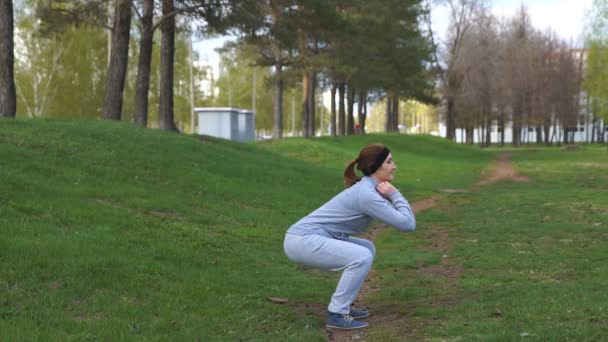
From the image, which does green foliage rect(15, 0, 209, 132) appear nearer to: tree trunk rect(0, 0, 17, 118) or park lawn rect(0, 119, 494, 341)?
tree trunk rect(0, 0, 17, 118)

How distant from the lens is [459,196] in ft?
68.1

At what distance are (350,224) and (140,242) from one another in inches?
145

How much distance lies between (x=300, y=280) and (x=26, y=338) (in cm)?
371

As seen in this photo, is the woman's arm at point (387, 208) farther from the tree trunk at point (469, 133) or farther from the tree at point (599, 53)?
the tree trunk at point (469, 133)

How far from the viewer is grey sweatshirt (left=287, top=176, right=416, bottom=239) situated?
579 cm

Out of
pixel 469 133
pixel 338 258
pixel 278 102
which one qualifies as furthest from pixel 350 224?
pixel 469 133

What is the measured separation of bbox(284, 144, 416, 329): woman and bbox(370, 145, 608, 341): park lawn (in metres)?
0.44

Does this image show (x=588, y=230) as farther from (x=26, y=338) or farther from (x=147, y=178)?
(x=26, y=338)

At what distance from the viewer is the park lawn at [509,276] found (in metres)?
5.56

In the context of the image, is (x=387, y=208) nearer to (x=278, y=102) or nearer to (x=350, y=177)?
(x=350, y=177)

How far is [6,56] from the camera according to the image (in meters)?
18.8

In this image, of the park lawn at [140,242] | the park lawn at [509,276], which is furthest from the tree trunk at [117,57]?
the park lawn at [509,276]

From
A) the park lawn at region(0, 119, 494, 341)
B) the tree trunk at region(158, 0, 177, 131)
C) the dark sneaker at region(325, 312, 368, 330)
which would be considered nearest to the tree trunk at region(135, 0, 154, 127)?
the tree trunk at region(158, 0, 177, 131)

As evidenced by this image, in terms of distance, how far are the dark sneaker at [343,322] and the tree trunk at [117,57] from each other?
18263 mm
